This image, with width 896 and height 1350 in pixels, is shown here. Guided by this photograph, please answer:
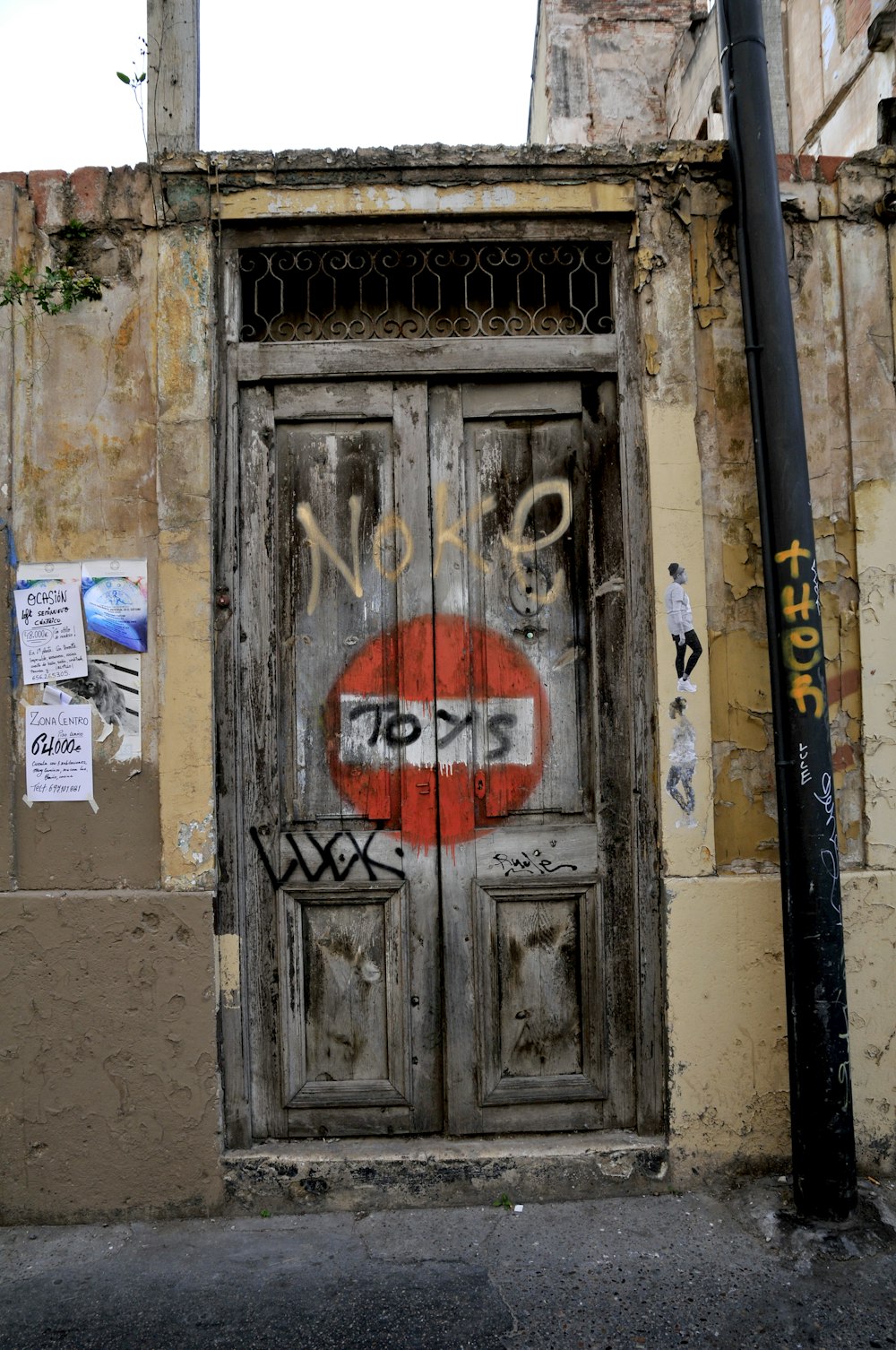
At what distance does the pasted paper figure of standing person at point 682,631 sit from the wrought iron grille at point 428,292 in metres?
1.05

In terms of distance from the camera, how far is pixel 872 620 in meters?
3.47

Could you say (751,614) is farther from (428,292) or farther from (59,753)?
(59,753)

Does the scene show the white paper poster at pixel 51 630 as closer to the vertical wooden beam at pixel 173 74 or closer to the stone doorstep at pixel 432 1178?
the vertical wooden beam at pixel 173 74

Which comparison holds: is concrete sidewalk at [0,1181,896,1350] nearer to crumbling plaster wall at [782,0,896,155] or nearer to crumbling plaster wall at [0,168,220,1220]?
crumbling plaster wall at [0,168,220,1220]

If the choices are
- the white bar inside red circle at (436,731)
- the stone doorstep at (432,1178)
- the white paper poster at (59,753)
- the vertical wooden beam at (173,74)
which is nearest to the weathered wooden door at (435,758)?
the white bar inside red circle at (436,731)

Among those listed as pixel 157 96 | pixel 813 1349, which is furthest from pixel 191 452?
pixel 813 1349

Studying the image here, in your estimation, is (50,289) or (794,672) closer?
(794,672)

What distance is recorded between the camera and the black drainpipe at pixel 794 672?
123 inches

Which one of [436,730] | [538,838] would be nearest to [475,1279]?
[538,838]

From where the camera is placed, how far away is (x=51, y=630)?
11.4 ft

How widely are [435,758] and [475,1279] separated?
1653 millimetres

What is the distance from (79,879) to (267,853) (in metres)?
0.65

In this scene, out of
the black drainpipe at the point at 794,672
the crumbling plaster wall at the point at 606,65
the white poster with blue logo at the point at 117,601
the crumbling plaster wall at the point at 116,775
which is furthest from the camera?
the crumbling plaster wall at the point at 606,65

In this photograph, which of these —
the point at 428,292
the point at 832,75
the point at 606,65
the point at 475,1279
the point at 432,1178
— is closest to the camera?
the point at 475,1279
